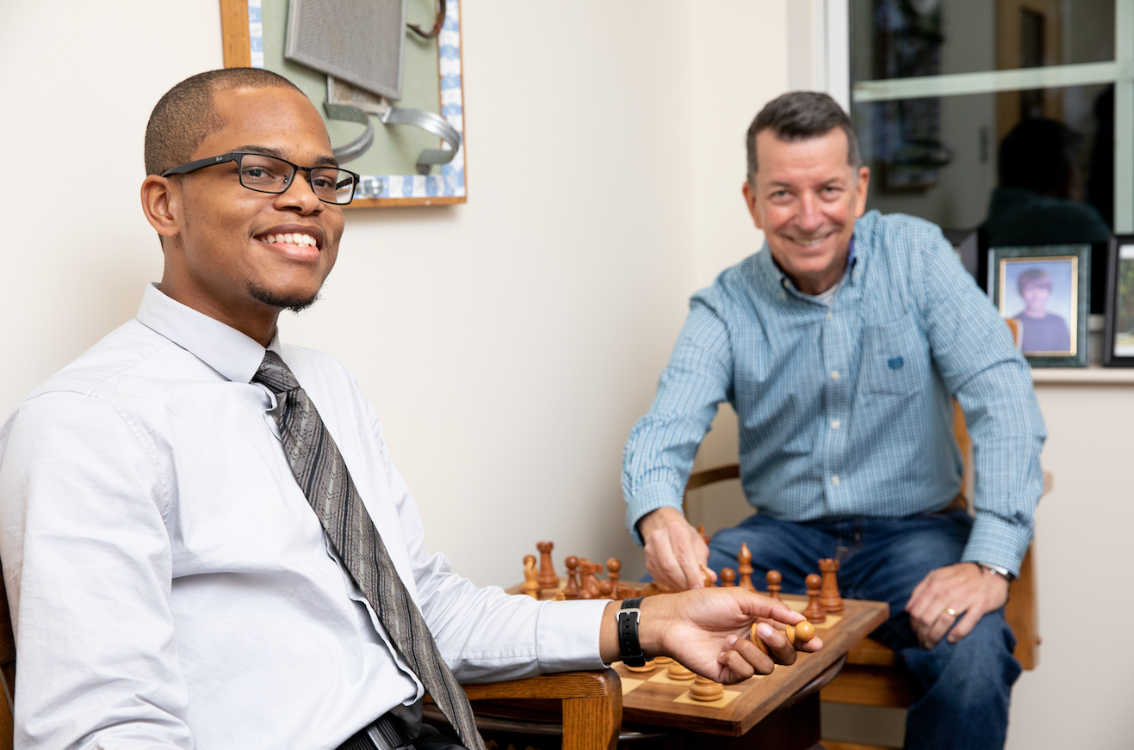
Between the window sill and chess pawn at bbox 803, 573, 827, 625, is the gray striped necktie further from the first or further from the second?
the window sill

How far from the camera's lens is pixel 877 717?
3.08 meters

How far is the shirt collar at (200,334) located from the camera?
1192 millimetres

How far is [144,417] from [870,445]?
1.73m

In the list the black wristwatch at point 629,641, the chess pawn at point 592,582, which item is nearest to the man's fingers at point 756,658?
the black wristwatch at point 629,641

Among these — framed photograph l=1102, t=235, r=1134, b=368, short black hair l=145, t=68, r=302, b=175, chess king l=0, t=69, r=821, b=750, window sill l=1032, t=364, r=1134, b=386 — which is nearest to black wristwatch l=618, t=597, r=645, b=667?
chess king l=0, t=69, r=821, b=750

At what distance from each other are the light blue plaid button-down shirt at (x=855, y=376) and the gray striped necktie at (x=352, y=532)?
0.97 meters

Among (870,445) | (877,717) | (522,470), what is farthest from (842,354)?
(877,717)

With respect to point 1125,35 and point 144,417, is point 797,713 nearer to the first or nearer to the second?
point 144,417

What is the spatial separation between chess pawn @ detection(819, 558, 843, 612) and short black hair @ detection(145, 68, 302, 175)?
124 cm

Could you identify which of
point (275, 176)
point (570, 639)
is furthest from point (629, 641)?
point (275, 176)

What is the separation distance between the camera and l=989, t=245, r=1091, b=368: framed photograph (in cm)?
296

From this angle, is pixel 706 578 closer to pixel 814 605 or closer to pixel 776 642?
pixel 814 605

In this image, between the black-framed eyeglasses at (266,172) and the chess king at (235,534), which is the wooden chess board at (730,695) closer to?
the chess king at (235,534)

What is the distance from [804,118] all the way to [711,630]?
131 cm
